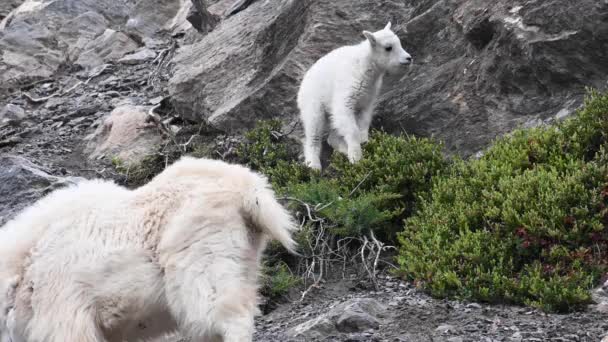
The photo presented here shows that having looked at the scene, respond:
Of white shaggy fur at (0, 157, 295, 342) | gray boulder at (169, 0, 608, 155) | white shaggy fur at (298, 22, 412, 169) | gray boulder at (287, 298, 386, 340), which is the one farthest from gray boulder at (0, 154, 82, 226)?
white shaggy fur at (0, 157, 295, 342)

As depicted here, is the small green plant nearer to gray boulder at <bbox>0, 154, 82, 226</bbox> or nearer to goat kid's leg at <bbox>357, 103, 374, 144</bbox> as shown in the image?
goat kid's leg at <bbox>357, 103, 374, 144</bbox>

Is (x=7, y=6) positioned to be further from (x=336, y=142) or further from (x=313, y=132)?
(x=336, y=142)

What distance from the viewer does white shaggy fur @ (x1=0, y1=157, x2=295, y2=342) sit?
178 inches

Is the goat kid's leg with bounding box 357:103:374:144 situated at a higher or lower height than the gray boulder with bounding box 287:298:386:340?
lower

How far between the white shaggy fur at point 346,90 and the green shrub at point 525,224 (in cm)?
237

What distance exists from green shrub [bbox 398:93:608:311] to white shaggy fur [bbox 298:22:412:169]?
237cm

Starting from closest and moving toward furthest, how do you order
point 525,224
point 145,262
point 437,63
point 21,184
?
point 145,262, point 525,224, point 21,184, point 437,63

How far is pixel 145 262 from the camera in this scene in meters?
4.75

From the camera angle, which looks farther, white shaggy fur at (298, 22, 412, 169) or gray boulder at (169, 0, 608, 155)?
white shaggy fur at (298, 22, 412, 169)

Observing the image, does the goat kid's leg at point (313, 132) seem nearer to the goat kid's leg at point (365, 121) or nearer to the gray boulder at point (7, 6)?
the goat kid's leg at point (365, 121)

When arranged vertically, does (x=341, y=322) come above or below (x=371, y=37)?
below

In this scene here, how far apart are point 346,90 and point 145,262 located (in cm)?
629

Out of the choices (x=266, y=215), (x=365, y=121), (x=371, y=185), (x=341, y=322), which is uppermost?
(x=266, y=215)

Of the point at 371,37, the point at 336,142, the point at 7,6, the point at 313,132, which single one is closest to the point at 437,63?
the point at 371,37
